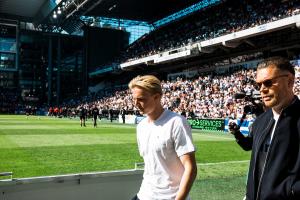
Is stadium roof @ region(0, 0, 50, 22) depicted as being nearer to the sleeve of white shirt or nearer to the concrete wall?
the concrete wall

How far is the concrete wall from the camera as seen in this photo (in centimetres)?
541

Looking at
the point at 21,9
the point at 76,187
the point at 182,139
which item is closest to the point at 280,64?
the point at 182,139

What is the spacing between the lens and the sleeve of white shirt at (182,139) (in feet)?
11.5

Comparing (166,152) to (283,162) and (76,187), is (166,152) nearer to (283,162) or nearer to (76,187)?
(283,162)

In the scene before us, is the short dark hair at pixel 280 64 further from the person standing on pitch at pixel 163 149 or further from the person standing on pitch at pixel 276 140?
the person standing on pitch at pixel 163 149

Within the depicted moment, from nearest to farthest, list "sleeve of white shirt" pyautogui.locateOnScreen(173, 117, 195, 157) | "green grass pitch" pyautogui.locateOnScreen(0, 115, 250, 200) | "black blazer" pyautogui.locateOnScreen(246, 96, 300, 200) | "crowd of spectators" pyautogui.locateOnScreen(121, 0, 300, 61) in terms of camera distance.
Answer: "black blazer" pyautogui.locateOnScreen(246, 96, 300, 200) < "sleeve of white shirt" pyautogui.locateOnScreen(173, 117, 195, 157) < "green grass pitch" pyautogui.locateOnScreen(0, 115, 250, 200) < "crowd of spectators" pyautogui.locateOnScreen(121, 0, 300, 61)

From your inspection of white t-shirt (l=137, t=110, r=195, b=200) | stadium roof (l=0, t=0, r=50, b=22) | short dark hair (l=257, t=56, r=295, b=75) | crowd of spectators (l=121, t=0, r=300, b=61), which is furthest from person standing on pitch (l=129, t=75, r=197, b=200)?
stadium roof (l=0, t=0, r=50, b=22)

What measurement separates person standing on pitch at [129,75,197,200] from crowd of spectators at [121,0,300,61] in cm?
3308

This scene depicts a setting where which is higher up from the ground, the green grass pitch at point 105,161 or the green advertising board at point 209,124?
the green advertising board at point 209,124

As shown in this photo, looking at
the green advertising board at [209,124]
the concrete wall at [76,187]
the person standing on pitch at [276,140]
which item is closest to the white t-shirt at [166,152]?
the person standing on pitch at [276,140]

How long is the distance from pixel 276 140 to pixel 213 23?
48.7 m

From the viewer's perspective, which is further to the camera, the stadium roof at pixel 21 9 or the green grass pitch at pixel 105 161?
the stadium roof at pixel 21 9

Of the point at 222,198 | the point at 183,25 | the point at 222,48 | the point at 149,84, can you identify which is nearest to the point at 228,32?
the point at 222,48

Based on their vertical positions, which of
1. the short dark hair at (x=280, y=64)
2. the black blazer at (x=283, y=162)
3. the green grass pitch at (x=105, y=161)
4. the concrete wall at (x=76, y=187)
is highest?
the short dark hair at (x=280, y=64)
